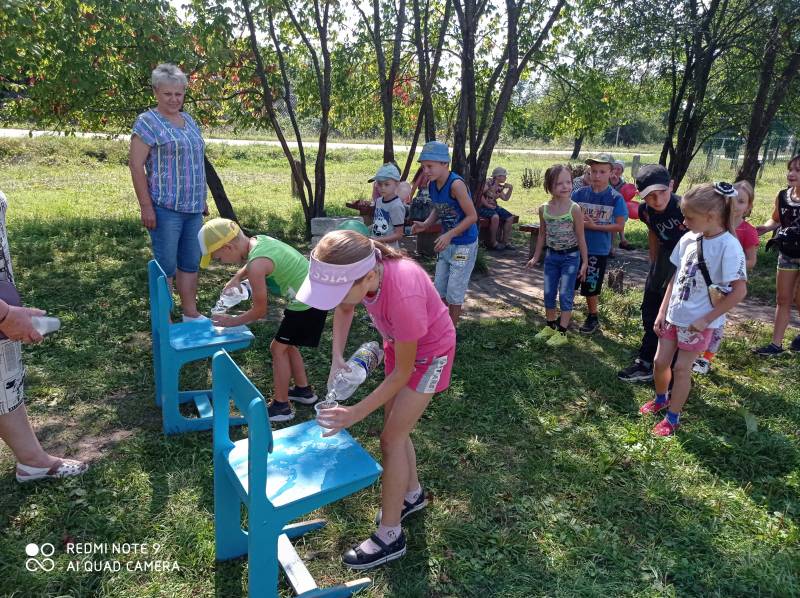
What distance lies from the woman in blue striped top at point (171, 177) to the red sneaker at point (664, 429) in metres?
3.12

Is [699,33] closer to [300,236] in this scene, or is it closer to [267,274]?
[300,236]

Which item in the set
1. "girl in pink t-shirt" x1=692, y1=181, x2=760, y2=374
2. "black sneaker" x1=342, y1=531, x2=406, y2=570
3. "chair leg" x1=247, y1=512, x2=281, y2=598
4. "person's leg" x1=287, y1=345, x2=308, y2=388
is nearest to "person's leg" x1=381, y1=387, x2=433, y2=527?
"black sneaker" x1=342, y1=531, x2=406, y2=570

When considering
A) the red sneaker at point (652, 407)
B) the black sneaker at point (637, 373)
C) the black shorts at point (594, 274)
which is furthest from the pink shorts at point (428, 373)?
the black shorts at point (594, 274)

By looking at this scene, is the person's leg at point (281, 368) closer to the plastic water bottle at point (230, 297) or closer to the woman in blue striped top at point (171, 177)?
the plastic water bottle at point (230, 297)

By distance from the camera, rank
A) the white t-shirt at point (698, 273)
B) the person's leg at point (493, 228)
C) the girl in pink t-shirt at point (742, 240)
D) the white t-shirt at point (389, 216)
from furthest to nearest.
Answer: the person's leg at point (493, 228)
the white t-shirt at point (389, 216)
the girl in pink t-shirt at point (742, 240)
the white t-shirt at point (698, 273)

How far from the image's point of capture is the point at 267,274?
3.05 meters

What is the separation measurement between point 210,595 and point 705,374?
3747mm

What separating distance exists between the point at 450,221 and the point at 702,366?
7.32 feet

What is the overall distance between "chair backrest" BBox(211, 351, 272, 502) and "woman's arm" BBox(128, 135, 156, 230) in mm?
2394

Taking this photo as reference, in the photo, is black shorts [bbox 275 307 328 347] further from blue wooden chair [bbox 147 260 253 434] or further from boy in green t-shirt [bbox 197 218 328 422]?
blue wooden chair [bbox 147 260 253 434]

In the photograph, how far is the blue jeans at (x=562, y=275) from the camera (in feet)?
15.0

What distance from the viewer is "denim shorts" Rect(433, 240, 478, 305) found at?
178 inches

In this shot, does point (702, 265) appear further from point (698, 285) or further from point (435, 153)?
point (435, 153)

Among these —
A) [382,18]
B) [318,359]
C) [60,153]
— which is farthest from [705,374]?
[60,153]
